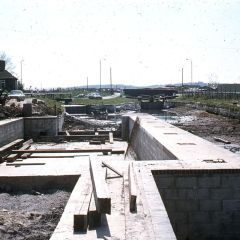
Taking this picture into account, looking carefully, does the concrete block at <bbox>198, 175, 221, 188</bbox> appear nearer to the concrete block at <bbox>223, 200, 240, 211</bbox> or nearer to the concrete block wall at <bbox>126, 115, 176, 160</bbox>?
the concrete block at <bbox>223, 200, 240, 211</bbox>

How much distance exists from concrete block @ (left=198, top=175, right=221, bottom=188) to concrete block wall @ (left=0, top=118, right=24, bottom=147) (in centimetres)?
959

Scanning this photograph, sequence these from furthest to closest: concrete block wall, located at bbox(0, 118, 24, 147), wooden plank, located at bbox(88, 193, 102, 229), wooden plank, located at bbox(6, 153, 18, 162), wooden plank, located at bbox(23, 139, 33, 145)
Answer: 1. wooden plank, located at bbox(23, 139, 33, 145)
2. concrete block wall, located at bbox(0, 118, 24, 147)
3. wooden plank, located at bbox(6, 153, 18, 162)
4. wooden plank, located at bbox(88, 193, 102, 229)

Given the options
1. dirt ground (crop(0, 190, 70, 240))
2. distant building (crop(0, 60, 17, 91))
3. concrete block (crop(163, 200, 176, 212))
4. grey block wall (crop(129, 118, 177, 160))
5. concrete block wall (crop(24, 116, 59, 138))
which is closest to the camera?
dirt ground (crop(0, 190, 70, 240))

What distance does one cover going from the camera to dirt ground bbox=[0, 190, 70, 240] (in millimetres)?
6848

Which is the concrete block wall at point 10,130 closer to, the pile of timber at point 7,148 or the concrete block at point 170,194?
the pile of timber at point 7,148

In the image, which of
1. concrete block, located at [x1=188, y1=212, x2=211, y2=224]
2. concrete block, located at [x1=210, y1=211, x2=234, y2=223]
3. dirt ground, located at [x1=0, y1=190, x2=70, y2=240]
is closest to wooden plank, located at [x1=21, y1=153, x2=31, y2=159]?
dirt ground, located at [x1=0, y1=190, x2=70, y2=240]

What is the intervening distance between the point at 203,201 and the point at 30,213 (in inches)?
133

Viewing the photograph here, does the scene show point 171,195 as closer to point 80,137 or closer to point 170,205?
point 170,205

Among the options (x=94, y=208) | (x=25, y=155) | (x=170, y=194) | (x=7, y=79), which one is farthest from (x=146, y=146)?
(x=7, y=79)

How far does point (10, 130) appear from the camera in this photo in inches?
691

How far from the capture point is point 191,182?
846 centimetres

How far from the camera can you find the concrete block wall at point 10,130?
637 inches

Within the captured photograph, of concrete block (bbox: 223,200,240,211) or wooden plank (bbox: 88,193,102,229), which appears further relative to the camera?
concrete block (bbox: 223,200,240,211)

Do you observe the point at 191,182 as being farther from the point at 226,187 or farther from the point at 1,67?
the point at 1,67
